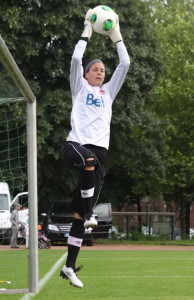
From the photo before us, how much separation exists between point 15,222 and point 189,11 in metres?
26.0

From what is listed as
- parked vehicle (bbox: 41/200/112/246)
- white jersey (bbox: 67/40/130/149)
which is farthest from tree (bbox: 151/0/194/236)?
white jersey (bbox: 67/40/130/149)

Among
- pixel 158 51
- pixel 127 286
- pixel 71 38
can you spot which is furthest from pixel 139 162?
pixel 127 286

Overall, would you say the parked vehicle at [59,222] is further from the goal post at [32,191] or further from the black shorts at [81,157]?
the black shorts at [81,157]

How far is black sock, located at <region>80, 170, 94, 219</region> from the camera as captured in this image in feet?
19.7

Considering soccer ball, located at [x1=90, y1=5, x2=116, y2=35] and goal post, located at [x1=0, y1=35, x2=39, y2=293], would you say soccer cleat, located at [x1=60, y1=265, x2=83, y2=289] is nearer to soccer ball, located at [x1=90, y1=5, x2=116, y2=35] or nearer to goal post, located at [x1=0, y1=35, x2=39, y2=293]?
goal post, located at [x1=0, y1=35, x2=39, y2=293]

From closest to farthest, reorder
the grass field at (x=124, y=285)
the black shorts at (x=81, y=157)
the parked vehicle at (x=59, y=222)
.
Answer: the black shorts at (x=81, y=157) → the grass field at (x=124, y=285) → the parked vehicle at (x=59, y=222)

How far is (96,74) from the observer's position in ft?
20.3

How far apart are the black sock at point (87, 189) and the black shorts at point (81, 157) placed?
87 millimetres

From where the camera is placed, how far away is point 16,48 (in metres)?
26.2

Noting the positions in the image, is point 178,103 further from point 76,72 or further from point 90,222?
point 90,222

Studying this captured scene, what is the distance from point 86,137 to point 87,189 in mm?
486


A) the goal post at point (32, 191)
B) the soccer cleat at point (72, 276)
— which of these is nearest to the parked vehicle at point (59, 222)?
the goal post at point (32, 191)

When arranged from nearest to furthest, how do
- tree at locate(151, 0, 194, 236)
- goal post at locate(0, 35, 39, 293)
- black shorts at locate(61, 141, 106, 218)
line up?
1. black shorts at locate(61, 141, 106, 218)
2. goal post at locate(0, 35, 39, 293)
3. tree at locate(151, 0, 194, 236)

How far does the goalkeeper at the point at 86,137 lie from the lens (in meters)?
5.95
